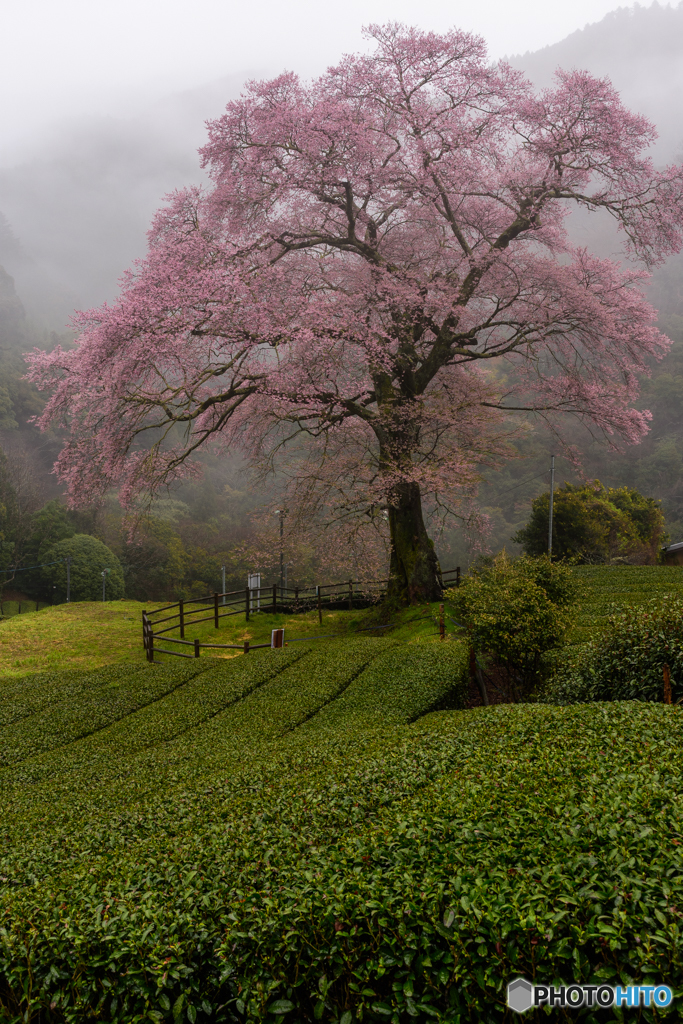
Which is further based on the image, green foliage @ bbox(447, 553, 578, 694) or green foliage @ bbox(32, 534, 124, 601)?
green foliage @ bbox(32, 534, 124, 601)

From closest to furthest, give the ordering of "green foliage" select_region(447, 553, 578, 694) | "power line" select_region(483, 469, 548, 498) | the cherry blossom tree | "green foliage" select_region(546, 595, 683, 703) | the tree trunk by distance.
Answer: "green foliage" select_region(546, 595, 683, 703), "green foliage" select_region(447, 553, 578, 694), the cherry blossom tree, the tree trunk, "power line" select_region(483, 469, 548, 498)

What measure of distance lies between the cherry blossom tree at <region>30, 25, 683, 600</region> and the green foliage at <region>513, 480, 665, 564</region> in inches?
482

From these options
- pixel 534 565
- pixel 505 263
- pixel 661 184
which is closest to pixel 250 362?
pixel 505 263

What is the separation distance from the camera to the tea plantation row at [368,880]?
2439 mm

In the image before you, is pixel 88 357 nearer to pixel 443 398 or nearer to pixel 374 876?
pixel 443 398

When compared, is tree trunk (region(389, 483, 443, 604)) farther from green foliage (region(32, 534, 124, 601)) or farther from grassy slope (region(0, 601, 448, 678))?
green foliage (region(32, 534, 124, 601))

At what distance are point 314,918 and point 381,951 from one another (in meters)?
0.34

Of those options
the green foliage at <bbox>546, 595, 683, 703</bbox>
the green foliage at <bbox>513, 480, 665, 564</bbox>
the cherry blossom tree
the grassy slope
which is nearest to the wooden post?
the green foliage at <bbox>546, 595, 683, 703</bbox>

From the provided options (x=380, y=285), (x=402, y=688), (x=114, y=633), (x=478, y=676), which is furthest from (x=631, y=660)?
(x=114, y=633)

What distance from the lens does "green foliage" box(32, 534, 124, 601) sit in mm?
40594

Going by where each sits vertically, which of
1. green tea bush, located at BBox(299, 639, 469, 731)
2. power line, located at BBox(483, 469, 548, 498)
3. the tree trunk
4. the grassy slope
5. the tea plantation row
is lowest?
the grassy slope

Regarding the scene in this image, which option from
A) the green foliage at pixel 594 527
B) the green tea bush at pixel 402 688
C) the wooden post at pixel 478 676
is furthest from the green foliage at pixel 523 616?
the green foliage at pixel 594 527

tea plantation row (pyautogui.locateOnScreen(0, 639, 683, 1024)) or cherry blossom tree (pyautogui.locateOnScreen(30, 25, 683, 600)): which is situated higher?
cherry blossom tree (pyautogui.locateOnScreen(30, 25, 683, 600))

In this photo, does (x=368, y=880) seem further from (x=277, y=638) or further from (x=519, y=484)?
(x=519, y=484)
